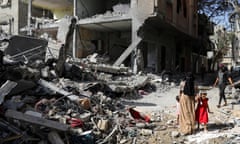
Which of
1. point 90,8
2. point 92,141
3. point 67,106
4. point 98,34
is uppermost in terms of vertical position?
point 90,8

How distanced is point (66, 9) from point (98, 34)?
467 cm

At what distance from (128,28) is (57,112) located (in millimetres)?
15666

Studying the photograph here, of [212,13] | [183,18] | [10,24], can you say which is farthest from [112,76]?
[212,13]

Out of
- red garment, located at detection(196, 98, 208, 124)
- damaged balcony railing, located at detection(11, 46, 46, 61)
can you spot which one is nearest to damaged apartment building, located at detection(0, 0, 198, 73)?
damaged balcony railing, located at detection(11, 46, 46, 61)

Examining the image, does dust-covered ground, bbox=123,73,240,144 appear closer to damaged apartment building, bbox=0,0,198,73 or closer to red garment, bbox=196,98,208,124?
red garment, bbox=196,98,208,124

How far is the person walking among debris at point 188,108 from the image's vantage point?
9930 millimetres

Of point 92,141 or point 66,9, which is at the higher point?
point 66,9

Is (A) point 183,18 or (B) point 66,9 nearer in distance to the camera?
(A) point 183,18

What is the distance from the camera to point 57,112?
33.9 feet

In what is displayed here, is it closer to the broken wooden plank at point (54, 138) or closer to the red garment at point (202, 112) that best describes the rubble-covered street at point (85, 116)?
the broken wooden plank at point (54, 138)

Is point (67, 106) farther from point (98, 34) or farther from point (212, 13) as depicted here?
point (212, 13)

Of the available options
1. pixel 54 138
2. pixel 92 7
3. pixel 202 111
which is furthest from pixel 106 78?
pixel 92 7

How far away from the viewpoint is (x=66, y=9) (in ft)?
97.3

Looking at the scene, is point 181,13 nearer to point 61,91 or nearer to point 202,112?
point 61,91
